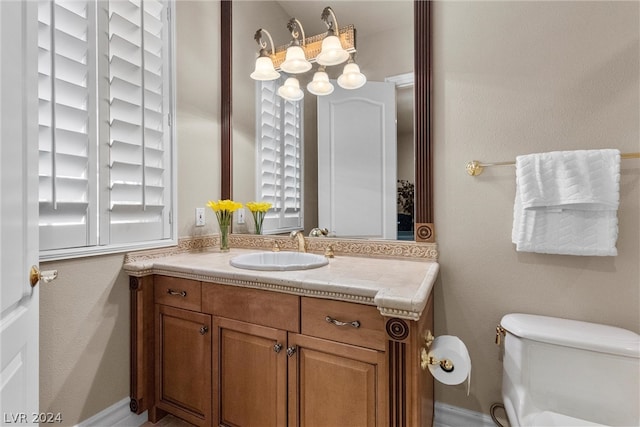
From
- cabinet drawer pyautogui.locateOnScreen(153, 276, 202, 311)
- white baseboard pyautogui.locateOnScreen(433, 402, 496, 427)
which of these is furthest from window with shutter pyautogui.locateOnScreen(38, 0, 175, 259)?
white baseboard pyautogui.locateOnScreen(433, 402, 496, 427)

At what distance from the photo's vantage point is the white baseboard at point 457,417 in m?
1.50

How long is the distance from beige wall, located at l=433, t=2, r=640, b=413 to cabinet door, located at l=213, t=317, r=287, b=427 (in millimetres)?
836

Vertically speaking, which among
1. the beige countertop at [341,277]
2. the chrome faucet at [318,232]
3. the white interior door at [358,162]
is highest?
the white interior door at [358,162]

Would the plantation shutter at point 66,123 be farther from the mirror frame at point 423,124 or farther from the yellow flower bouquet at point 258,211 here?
the mirror frame at point 423,124

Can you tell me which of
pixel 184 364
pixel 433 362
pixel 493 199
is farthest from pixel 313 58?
pixel 184 364

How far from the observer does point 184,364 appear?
152 centimetres

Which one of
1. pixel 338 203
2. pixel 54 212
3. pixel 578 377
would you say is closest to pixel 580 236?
pixel 578 377

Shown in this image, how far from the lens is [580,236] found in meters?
1.25

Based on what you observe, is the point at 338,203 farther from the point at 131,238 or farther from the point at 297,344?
the point at 131,238

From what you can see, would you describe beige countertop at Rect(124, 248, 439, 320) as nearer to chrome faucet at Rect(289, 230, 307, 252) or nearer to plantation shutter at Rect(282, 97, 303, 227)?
chrome faucet at Rect(289, 230, 307, 252)

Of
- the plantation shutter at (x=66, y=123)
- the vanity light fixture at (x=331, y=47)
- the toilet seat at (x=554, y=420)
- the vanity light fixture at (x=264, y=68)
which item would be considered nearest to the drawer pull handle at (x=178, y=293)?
the plantation shutter at (x=66, y=123)

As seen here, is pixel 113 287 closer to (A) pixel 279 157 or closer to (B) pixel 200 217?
(B) pixel 200 217

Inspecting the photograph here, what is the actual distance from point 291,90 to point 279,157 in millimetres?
420

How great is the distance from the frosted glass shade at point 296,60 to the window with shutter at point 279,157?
0.64ft
